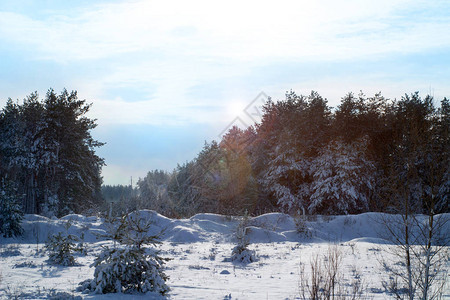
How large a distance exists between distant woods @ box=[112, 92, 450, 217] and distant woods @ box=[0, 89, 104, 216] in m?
4.10

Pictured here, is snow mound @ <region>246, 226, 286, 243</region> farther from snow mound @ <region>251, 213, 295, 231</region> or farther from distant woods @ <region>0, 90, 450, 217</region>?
distant woods @ <region>0, 90, 450, 217</region>

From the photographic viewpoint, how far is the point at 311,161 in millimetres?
30812

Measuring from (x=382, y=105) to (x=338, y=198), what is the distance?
8.64 metres

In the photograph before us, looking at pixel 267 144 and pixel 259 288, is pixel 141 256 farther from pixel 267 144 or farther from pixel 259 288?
pixel 267 144

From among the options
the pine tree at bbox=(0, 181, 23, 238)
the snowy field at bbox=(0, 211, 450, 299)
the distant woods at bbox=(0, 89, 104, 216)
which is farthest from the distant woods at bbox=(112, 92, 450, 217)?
the pine tree at bbox=(0, 181, 23, 238)

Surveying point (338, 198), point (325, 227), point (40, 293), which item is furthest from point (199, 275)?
point (338, 198)

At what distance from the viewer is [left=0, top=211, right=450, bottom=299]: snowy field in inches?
307

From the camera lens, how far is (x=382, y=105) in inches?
1204

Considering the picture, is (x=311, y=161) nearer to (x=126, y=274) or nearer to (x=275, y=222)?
(x=275, y=222)

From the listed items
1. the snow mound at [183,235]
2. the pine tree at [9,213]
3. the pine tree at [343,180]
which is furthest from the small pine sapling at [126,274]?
the pine tree at [343,180]

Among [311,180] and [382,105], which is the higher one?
[382,105]

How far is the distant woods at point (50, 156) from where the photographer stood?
30.0 meters

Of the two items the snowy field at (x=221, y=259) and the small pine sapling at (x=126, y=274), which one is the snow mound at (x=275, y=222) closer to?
the snowy field at (x=221, y=259)

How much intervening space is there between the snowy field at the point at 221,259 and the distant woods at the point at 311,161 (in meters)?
6.15
